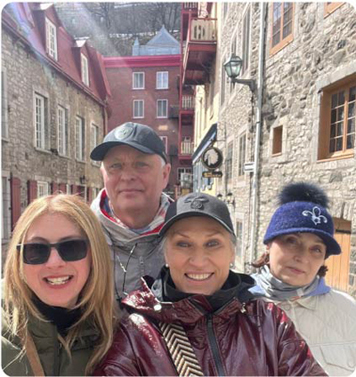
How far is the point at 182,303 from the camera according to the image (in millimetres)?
874

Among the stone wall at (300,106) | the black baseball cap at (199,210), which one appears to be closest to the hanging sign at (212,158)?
the stone wall at (300,106)

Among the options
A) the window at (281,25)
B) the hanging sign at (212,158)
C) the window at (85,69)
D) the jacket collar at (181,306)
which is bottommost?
the jacket collar at (181,306)

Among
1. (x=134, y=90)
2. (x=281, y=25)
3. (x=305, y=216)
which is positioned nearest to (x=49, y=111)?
(x=134, y=90)

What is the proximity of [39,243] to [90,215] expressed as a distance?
0.19 m

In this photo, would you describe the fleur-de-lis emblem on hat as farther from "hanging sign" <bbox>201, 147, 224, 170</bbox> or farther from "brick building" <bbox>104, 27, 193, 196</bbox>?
"hanging sign" <bbox>201, 147, 224, 170</bbox>

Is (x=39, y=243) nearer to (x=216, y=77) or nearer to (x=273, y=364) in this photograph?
(x=273, y=364)

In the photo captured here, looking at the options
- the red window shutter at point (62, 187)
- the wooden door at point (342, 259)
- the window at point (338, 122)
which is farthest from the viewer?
the red window shutter at point (62, 187)

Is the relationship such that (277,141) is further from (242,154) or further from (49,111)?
(49,111)

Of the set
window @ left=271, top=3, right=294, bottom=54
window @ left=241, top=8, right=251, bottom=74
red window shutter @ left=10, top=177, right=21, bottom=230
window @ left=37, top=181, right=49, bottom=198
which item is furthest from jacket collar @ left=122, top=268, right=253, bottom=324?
window @ left=241, top=8, right=251, bottom=74

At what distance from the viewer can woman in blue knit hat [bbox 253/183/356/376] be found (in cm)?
111

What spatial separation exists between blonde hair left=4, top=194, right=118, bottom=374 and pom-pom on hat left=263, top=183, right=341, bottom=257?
0.77 meters

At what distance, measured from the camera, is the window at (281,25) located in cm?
352

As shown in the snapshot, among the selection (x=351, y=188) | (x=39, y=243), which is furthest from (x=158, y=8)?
(x=351, y=188)

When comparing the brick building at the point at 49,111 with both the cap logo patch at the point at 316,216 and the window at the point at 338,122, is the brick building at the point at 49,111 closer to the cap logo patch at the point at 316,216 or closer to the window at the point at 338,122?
the cap logo patch at the point at 316,216
